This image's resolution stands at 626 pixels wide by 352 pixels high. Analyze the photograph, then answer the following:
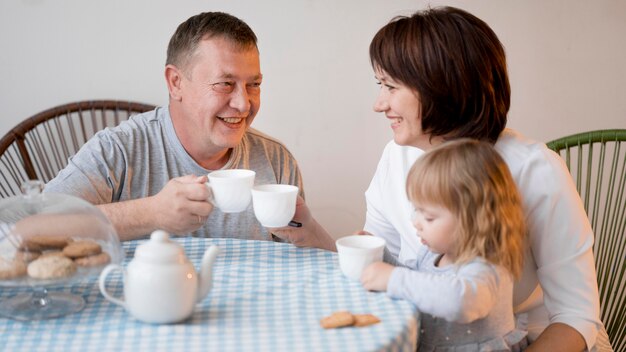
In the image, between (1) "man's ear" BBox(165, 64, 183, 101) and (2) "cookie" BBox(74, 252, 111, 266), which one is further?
(1) "man's ear" BBox(165, 64, 183, 101)

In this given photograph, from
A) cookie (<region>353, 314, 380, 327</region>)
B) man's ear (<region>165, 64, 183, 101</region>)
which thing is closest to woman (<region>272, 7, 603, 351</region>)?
cookie (<region>353, 314, 380, 327</region>)

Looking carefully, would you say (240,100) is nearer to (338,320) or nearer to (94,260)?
(94,260)

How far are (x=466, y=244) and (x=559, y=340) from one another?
356mm

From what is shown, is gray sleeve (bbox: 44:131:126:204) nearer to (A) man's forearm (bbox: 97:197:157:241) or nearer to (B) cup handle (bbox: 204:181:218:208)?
(A) man's forearm (bbox: 97:197:157:241)

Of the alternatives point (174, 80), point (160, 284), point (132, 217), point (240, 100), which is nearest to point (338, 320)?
point (160, 284)

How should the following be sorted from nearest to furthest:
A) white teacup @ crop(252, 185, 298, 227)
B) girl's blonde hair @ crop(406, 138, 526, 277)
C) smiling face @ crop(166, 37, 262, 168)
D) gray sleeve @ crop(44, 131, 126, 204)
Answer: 1. girl's blonde hair @ crop(406, 138, 526, 277)
2. white teacup @ crop(252, 185, 298, 227)
3. gray sleeve @ crop(44, 131, 126, 204)
4. smiling face @ crop(166, 37, 262, 168)

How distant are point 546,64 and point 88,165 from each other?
5.66ft

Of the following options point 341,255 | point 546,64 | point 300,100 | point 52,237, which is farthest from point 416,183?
point 546,64

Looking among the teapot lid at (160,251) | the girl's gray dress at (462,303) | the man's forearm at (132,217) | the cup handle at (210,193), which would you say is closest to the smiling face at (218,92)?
the man's forearm at (132,217)

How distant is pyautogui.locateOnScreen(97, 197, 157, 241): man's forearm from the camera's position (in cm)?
177

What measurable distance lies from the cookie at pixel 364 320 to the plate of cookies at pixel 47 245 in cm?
47

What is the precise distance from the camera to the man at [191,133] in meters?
2.03

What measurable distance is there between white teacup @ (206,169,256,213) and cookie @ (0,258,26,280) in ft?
1.42

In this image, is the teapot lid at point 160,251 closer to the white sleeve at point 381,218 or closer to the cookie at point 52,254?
the cookie at point 52,254
